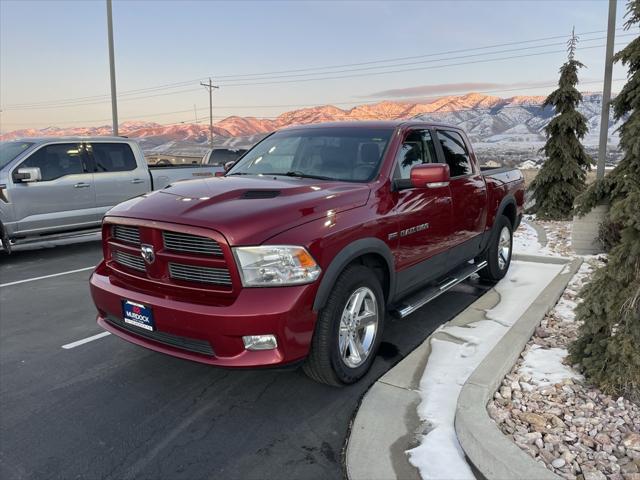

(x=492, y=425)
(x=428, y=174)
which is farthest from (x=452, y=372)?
(x=428, y=174)

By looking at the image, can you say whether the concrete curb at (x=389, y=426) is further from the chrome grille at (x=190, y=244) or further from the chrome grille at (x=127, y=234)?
the chrome grille at (x=127, y=234)

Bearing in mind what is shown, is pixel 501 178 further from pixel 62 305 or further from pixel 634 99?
pixel 62 305

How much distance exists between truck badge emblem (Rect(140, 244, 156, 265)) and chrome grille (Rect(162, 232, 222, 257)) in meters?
0.12

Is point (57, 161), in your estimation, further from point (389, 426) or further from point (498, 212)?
point (389, 426)

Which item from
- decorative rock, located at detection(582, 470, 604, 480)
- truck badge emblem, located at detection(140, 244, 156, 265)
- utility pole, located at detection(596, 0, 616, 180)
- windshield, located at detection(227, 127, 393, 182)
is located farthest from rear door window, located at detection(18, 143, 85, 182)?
utility pole, located at detection(596, 0, 616, 180)

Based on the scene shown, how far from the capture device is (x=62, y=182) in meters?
8.35

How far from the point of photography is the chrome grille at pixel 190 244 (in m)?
2.91

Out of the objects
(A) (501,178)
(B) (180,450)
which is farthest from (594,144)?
(B) (180,450)

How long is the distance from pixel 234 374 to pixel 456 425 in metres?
1.72

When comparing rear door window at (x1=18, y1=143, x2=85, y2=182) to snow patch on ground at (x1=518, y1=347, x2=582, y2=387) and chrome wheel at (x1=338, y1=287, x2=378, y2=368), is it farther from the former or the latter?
snow patch on ground at (x1=518, y1=347, x2=582, y2=387)

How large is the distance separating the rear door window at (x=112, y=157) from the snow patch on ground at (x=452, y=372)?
7.08m

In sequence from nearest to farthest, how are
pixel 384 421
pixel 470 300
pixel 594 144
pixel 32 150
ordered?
pixel 384 421, pixel 470 300, pixel 32 150, pixel 594 144

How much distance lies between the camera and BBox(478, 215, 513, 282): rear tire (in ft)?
19.4

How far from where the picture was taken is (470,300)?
18.1 ft
